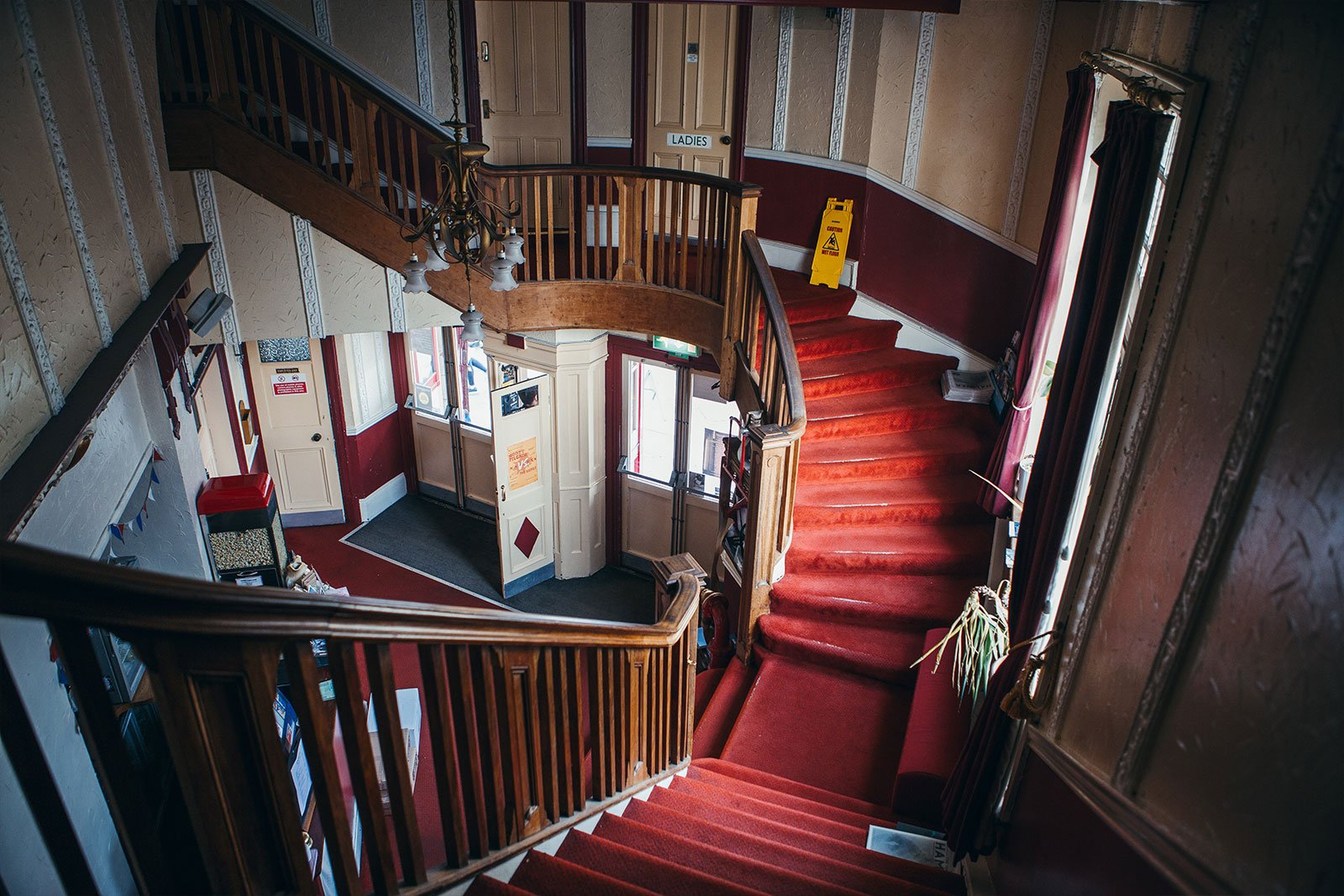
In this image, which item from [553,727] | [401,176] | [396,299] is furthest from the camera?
[396,299]

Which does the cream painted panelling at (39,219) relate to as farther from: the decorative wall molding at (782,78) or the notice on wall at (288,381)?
the notice on wall at (288,381)

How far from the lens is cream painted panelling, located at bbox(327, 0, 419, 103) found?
22.0 feet

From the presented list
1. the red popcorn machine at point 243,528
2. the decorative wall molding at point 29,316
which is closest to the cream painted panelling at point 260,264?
the red popcorn machine at point 243,528

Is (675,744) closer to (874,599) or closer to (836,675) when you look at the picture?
(836,675)

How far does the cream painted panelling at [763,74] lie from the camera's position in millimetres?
6816

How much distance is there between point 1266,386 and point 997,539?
11.8 ft

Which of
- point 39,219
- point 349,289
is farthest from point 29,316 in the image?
point 349,289

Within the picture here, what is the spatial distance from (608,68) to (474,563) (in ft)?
16.2

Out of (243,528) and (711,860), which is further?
(243,528)

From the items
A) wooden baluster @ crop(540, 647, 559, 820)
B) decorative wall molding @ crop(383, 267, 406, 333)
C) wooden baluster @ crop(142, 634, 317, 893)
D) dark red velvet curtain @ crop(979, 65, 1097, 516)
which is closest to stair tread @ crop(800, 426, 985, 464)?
dark red velvet curtain @ crop(979, 65, 1097, 516)

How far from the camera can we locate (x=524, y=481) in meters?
7.86

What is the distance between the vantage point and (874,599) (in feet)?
15.5

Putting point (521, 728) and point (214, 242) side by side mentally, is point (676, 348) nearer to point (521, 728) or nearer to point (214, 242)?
point (214, 242)

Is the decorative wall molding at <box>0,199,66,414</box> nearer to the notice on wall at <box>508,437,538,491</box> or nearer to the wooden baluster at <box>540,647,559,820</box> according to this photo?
the wooden baluster at <box>540,647,559,820</box>
